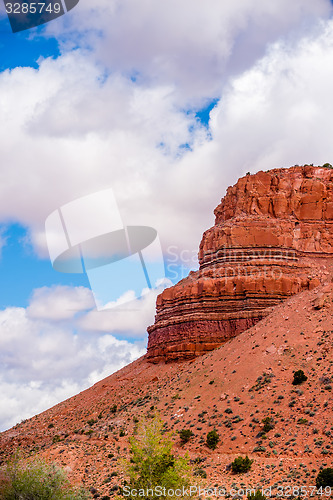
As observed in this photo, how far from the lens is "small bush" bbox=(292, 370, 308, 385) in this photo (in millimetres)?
44656

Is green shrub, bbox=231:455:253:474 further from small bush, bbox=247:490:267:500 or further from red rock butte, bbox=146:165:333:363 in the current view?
red rock butte, bbox=146:165:333:363

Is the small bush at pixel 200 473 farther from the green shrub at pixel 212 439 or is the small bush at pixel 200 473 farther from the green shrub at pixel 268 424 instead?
the green shrub at pixel 268 424

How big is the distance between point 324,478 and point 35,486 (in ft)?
57.5

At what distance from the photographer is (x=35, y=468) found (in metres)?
32.8

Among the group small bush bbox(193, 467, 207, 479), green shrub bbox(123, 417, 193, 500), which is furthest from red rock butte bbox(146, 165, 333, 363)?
green shrub bbox(123, 417, 193, 500)

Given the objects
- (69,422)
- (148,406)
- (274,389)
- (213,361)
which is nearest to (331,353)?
(274,389)

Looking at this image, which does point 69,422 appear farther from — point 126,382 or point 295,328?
point 295,328

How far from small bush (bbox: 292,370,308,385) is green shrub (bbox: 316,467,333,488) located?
1344cm

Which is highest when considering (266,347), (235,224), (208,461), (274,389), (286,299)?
(235,224)

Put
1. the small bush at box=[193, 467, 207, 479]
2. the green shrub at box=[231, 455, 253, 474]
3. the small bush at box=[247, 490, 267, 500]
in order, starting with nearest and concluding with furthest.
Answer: the small bush at box=[247, 490, 267, 500], the green shrub at box=[231, 455, 253, 474], the small bush at box=[193, 467, 207, 479]

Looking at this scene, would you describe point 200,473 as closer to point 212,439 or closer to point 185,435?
point 212,439

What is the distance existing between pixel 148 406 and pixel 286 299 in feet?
82.1

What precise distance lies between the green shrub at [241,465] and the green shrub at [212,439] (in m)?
4.63

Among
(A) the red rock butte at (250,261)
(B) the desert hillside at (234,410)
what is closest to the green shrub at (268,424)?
(B) the desert hillside at (234,410)
